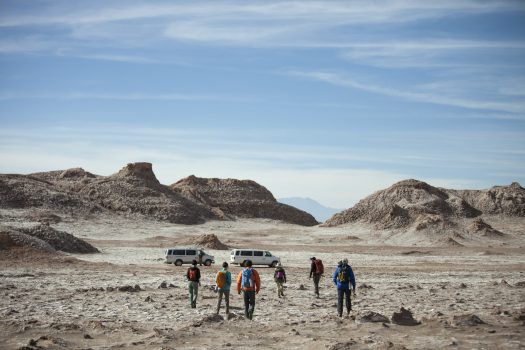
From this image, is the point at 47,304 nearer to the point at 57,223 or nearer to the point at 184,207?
the point at 57,223

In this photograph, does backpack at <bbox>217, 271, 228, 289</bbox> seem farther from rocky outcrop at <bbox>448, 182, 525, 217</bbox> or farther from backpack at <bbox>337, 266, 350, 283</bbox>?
rocky outcrop at <bbox>448, 182, 525, 217</bbox>

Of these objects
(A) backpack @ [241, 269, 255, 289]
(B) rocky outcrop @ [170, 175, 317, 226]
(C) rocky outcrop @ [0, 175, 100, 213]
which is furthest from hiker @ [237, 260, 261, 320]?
(B) rocky outcrop @ [170, 175, 317, 226]

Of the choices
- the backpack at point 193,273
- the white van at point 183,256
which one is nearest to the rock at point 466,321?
the backpack at point 193,273

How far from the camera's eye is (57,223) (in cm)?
8250

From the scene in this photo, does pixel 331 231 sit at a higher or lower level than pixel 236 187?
lower

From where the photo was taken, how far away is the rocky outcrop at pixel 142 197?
106375 mm

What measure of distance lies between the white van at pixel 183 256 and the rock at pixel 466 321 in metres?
30.6

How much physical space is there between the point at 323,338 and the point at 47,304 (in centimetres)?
1090

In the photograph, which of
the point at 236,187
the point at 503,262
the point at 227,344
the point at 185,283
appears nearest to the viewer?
the point at 227,344

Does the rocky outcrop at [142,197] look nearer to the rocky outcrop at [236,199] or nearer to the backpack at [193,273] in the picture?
the rocky outcrop at [236,199]

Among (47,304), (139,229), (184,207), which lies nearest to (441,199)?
(184,207)

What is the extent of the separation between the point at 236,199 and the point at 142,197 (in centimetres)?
2978

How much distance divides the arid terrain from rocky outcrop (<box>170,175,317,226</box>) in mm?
31444

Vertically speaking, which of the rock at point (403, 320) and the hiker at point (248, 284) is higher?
the hiker at point (248, 284)
